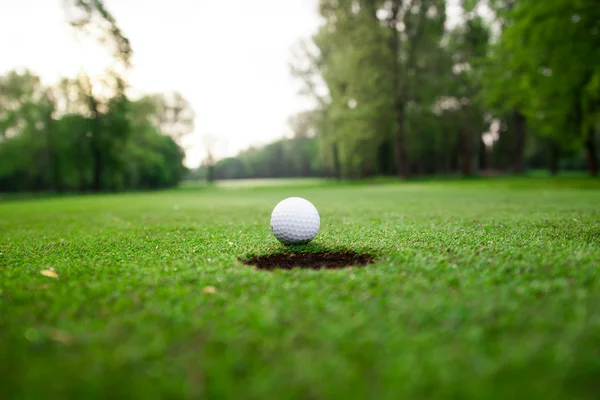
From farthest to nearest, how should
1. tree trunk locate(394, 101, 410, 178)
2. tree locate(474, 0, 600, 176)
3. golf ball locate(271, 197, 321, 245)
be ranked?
tree trunk locate(394, 101, 410, 178) < tree locate(474, 0, 600, 176) < golf ball locate(271, 197, 321, 245)

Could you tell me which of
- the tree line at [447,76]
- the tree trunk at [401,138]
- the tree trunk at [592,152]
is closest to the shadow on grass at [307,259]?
the tree line at [447,76]

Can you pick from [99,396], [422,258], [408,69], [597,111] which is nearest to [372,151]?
[408,69]

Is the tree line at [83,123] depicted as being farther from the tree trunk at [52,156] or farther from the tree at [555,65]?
the tree at [555,65]

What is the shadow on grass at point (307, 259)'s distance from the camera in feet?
10.5

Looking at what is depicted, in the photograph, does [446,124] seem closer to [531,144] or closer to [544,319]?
[531,144]

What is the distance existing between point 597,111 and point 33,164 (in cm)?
4818

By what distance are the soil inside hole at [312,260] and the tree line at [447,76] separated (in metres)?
15.8

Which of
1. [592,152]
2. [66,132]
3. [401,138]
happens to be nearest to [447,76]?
[401,138]

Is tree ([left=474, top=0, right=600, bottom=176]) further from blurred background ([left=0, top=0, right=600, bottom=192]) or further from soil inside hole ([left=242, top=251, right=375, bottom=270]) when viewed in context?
soil inside hole ([left=242, top=251, right=375, bottom=270])

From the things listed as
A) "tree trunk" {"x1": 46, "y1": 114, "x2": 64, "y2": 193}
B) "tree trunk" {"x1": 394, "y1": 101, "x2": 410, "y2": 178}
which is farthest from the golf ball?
"tree trunk" {"x1": 46, "y1": 114, "x2": 64, "y2": 193}

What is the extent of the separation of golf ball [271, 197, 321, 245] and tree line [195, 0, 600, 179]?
1564cm

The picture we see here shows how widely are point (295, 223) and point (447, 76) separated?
3186 cm

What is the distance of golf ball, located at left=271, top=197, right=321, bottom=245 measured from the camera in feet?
12.5

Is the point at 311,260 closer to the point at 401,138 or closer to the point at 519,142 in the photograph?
the point at 401,138
